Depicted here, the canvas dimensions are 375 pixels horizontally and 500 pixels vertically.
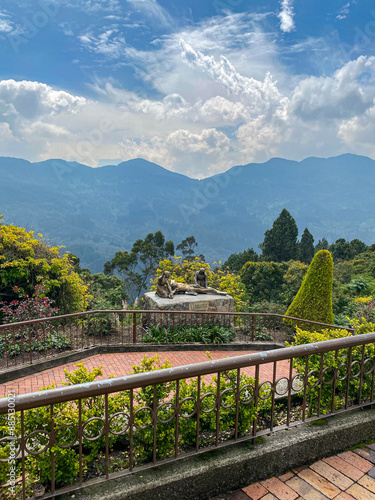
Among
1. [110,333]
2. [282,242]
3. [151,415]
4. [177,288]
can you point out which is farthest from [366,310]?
[282,242]

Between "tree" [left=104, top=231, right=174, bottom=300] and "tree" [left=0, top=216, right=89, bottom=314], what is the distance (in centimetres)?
3535

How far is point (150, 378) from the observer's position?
207cm

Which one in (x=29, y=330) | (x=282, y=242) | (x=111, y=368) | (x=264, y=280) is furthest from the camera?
(x=282, y=242)

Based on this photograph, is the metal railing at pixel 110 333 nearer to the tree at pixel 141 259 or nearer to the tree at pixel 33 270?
the tree at pixel 33 270

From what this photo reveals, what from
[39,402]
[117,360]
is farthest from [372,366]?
[117,360]

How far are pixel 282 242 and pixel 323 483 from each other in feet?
145

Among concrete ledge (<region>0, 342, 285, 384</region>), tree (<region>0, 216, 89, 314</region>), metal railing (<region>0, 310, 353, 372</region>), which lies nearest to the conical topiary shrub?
metal railing (<region>0, 310, 353, 372</region>)

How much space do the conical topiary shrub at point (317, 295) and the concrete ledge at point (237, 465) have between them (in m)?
8.29

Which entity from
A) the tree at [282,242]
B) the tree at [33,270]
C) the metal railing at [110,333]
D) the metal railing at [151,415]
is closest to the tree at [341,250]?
the tree at [282,242]

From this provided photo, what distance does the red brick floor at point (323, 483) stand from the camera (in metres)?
2.25

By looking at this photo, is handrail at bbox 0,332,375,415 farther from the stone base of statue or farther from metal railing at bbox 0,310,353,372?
the stone base of statue

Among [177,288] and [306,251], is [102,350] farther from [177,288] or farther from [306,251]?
[306,251]

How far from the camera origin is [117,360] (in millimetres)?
7340

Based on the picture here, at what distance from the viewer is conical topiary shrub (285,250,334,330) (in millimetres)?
10930
